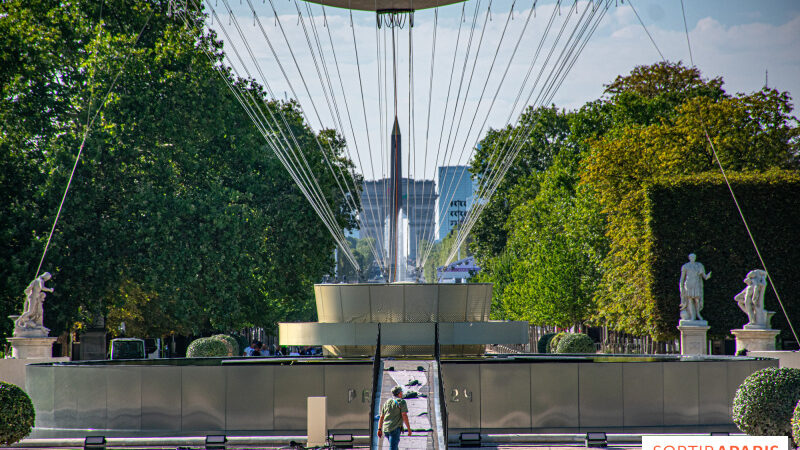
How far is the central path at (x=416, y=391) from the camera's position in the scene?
1669 cm

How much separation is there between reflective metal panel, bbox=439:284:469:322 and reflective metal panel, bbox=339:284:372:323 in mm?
1914

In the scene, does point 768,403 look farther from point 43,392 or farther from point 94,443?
point 43,392

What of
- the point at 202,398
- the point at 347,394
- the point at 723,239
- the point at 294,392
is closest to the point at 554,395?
the point at 347,394

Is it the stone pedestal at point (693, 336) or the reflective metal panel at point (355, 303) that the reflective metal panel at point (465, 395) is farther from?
the stone pedestal at point (693, 336)

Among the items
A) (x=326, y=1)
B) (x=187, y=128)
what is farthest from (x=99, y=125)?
(x=326, y=1)

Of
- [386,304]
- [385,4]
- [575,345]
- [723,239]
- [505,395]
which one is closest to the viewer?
[505,395]

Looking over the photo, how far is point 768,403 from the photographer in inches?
691

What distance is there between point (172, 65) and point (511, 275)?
101 feet

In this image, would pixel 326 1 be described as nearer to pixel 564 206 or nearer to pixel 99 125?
pixel 99 125

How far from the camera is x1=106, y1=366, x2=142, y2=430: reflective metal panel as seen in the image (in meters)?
20.8

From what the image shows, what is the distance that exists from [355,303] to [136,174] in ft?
66.9

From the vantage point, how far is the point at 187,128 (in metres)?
42.2

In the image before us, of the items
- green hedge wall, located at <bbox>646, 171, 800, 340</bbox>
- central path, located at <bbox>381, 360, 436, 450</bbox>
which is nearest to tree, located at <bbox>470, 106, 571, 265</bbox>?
green hedge wall, located at <bbox>646, 171, 800, 340</bbox>

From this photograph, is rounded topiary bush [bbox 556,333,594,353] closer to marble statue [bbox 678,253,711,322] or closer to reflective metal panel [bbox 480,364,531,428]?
marble statue [bbox 678,253,711,322]
